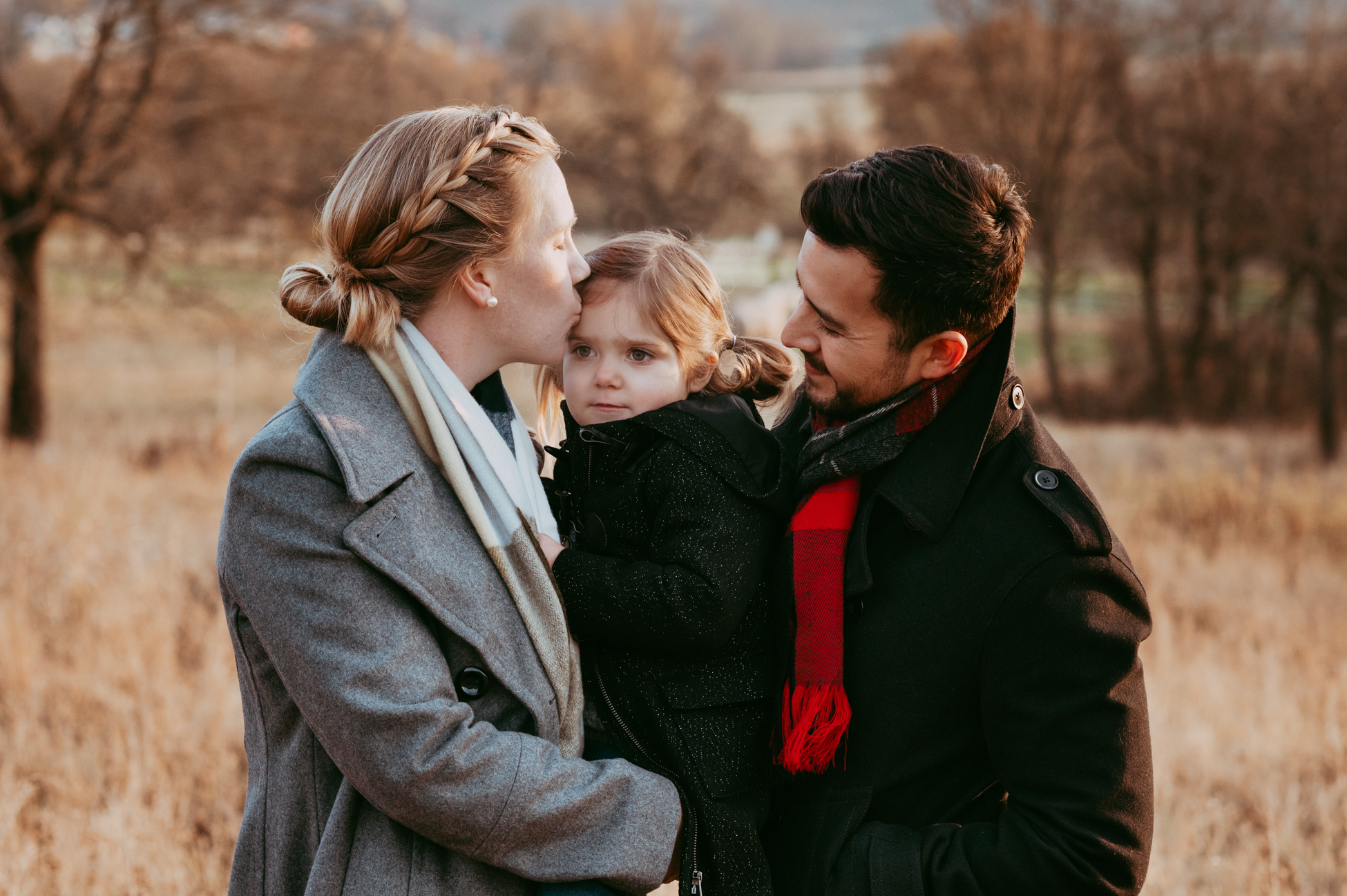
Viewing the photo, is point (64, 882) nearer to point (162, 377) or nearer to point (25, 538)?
point (25, 538)

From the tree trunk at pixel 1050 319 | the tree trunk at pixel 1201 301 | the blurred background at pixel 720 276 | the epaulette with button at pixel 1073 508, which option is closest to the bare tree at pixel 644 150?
the blurred background at pixel 720 276

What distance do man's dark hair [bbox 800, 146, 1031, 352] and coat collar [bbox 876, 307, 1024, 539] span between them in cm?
9

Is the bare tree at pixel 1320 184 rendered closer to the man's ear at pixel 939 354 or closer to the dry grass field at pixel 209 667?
the dry grass field at pixel 209 667

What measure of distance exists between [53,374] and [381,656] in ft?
73.4

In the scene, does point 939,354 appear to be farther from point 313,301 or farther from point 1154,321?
point 1154,321

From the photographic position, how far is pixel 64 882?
3.12 metres

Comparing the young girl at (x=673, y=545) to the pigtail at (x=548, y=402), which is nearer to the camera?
the young girl at (x=673, y=545)

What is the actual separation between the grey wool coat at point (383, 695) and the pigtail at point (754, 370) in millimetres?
797

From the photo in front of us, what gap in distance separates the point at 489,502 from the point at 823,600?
0.62m

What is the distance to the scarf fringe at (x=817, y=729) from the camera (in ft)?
5.80

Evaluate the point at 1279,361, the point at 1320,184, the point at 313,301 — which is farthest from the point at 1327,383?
the point at 313,301

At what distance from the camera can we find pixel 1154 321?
1820 cm

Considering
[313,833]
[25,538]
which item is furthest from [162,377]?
[313,833]

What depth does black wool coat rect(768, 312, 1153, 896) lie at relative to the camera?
160cm
